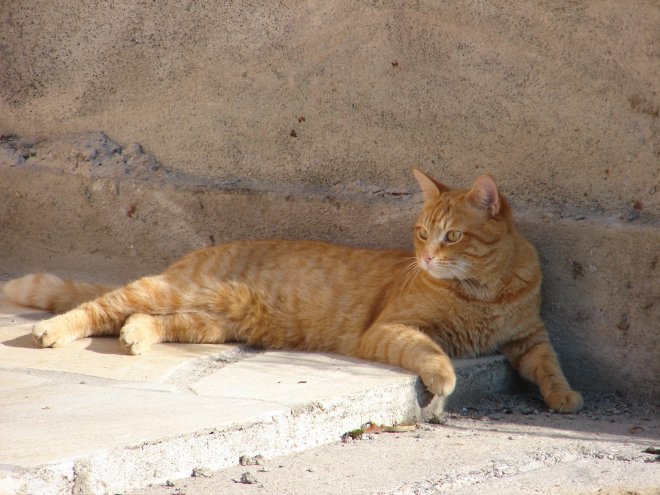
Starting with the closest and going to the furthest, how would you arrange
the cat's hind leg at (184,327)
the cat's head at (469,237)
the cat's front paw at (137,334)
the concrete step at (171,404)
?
the concrete step at (171,404) → the cat's front paw at (137,334) → the cat's head at (469,237) → the cat's hind leg at (184,327)

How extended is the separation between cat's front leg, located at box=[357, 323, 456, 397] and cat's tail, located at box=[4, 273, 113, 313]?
1518mm

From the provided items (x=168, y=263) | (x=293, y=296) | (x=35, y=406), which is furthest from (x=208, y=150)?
(x=35, y=406)

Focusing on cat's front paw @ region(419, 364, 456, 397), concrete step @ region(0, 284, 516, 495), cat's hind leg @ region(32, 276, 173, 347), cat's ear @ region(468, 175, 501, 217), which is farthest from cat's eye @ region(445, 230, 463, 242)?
cat's hind leg @ region(32, 276, 173, 347)

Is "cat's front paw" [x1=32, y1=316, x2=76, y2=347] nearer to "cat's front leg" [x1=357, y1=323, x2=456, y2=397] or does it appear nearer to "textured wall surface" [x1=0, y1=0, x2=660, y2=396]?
"textured wall surface" [x1=0, y1=0, x2=660, y2=396]

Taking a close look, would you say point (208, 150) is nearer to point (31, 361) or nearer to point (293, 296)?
point (293, 296)

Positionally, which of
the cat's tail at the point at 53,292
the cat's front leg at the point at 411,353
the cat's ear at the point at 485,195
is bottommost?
the cat's tail at the point at 53,292

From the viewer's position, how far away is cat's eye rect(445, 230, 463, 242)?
4355mm

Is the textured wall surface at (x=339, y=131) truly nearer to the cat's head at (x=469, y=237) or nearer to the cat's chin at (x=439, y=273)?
the cat's head at (x=469, y=237)

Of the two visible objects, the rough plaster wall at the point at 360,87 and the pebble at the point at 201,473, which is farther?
the rough plaster wall at the point at 360,87

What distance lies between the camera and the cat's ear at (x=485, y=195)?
167 inches

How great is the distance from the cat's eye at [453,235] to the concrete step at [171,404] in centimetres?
57

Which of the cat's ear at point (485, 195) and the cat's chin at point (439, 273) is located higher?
the cat's ear at point (485, 195)

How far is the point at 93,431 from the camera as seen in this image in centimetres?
299

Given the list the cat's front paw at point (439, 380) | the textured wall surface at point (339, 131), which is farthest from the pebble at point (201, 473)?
the textured wall surface at point (339, 131)
